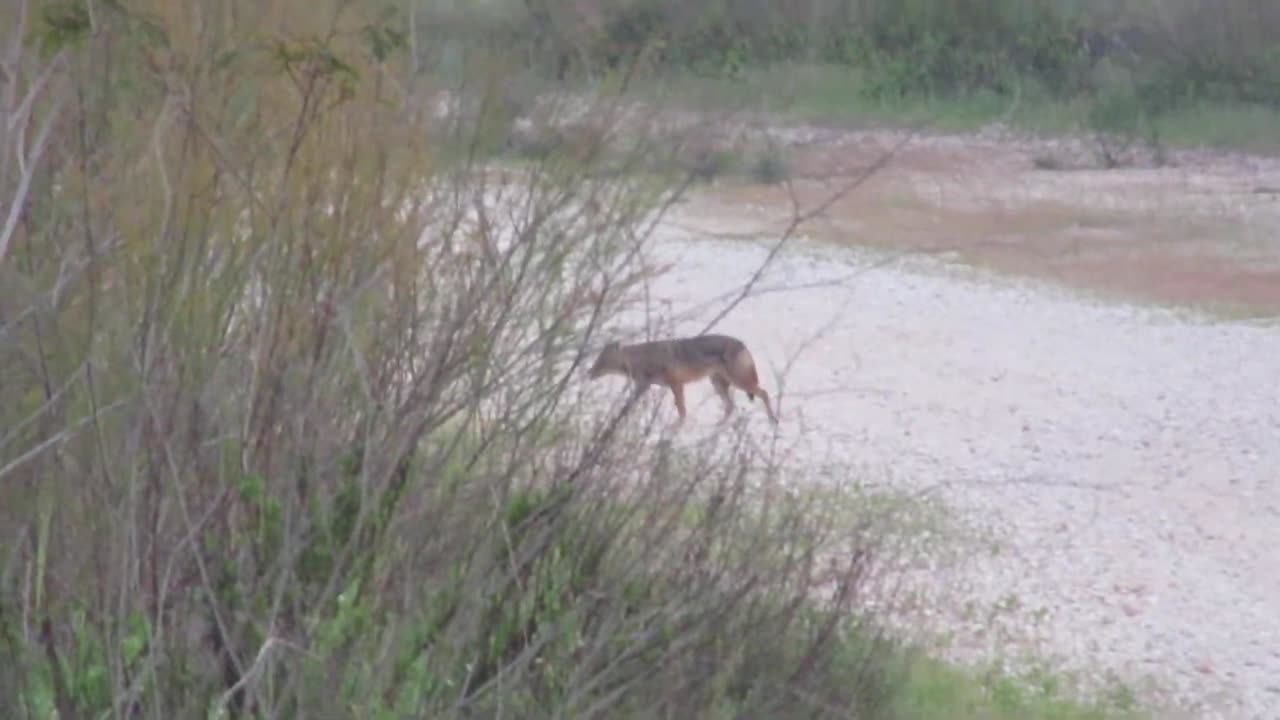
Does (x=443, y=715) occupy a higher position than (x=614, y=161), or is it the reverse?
(x=614, y=161)

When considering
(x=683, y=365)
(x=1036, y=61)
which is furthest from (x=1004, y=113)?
(x=683, y=365)

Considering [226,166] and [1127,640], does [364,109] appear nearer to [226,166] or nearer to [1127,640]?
[226,166]

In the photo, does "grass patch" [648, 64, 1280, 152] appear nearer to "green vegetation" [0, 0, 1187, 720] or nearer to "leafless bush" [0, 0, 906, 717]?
"green vegetation" [0, 0, 1187, 720]

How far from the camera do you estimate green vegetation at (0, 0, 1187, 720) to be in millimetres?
4559

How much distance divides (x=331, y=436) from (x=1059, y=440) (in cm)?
1043

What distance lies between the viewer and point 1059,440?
1498 centimetres

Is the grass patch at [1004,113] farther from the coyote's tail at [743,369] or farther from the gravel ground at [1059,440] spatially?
the coyote's tail at [743,369]

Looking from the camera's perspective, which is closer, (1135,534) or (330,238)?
(330,238)

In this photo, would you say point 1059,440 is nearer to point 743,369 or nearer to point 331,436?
point 743,369

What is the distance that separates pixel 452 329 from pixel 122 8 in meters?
1.02

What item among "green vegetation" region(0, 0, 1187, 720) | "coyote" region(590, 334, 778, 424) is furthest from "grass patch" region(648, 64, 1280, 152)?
"green vegetation" region(0, 0, 1187, 720)

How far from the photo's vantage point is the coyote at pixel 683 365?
21.4 feet

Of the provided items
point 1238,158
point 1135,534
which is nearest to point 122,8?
point 1135,534

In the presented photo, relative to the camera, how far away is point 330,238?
5555mm
